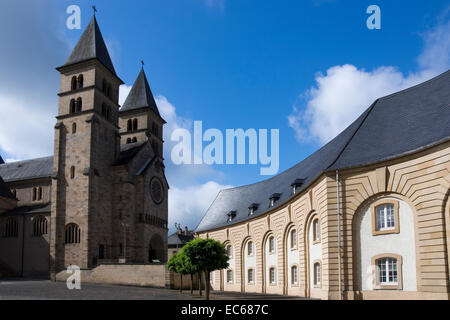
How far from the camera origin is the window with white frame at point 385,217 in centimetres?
2314

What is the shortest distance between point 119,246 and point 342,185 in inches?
1430

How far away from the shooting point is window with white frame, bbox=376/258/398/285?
22688 millimetres

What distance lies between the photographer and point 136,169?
192 feet

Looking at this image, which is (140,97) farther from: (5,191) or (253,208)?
(253,208)

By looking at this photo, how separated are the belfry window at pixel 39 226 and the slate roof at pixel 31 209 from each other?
3.17ft

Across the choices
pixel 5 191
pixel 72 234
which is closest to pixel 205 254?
pixel 72 234

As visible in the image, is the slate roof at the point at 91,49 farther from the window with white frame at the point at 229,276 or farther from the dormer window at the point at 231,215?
the window with white frame at the point at 229,276

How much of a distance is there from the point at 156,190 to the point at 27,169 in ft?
61.2

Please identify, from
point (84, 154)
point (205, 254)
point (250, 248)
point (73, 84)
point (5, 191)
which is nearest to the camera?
point (205, 254)

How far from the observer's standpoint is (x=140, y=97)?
239 ft

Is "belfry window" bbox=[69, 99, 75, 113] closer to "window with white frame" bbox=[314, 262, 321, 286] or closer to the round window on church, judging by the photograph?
the round window on church

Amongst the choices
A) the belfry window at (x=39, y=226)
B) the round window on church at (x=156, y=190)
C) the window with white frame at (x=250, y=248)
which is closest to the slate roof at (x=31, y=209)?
the belfry window at (x=39, y=226)

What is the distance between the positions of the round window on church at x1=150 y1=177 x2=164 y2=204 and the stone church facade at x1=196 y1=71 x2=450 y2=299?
107ft

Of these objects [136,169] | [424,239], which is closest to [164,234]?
[136,169]
